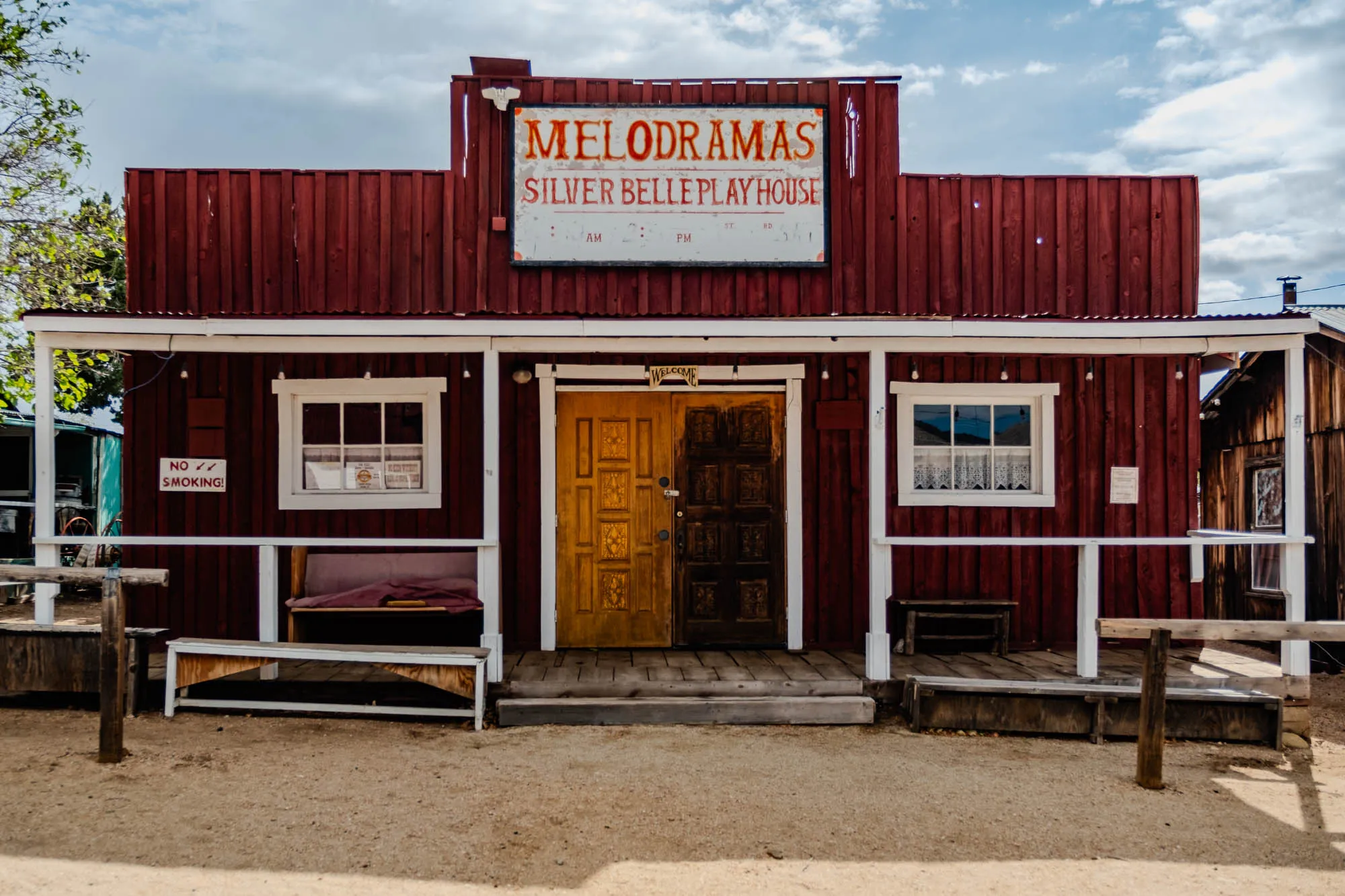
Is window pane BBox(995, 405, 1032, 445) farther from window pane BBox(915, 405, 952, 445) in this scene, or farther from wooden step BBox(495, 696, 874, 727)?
wooden step BBox(495, 696, 874, 727)

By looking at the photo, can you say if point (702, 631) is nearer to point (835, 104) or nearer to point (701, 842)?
point (701, 842)

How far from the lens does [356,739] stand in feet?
21.1

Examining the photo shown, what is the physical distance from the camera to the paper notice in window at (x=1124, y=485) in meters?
8.48

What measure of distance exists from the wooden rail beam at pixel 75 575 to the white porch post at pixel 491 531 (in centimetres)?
197

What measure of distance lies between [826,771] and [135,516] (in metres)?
5.85

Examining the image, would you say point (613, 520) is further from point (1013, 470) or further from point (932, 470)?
point (1013, 470)

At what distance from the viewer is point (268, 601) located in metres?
7.03

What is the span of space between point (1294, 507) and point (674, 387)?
15.0 feet

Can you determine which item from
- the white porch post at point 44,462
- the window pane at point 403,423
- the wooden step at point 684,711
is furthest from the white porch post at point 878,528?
the white porch post at point 44,462

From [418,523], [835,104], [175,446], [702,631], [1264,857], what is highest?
[835,104]

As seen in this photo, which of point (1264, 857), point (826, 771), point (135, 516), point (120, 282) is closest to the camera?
point (1264, 857)

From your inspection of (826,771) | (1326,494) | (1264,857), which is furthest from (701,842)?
(1326,494)

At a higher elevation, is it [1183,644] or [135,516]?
[135,516]

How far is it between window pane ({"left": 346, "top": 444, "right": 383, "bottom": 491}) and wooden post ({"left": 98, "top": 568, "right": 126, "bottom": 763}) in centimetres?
244
